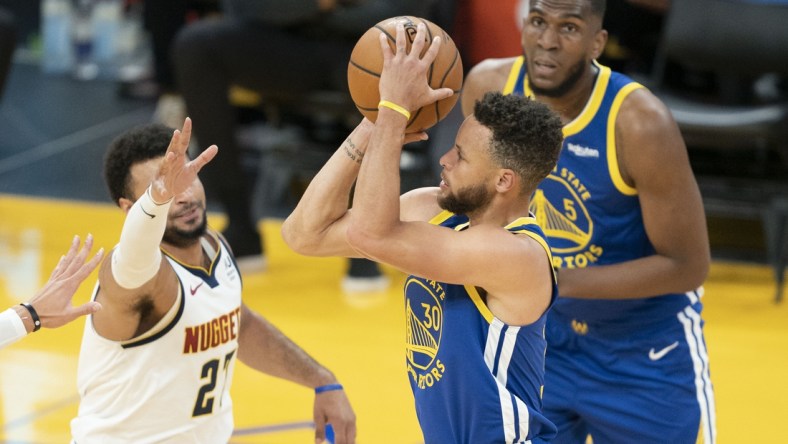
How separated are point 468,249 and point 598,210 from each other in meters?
1.21

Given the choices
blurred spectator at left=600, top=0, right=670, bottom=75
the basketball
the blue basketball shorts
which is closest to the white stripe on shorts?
the blue basketball shorts

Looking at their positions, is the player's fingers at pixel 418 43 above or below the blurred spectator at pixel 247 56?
above

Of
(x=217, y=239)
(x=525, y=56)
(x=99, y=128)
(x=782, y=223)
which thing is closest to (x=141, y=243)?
(x=217, y=239)

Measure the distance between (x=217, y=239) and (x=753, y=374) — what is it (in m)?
3.43

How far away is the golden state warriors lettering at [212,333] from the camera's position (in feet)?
13.3

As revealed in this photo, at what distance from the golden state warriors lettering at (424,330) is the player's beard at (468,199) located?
0.81 feet

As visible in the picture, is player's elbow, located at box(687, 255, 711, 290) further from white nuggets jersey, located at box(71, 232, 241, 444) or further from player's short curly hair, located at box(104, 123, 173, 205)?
→ player's short curly hair, located at box(104, 123, 173, 205)

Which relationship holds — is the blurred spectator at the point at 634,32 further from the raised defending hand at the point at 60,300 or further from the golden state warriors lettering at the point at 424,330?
the raised defending hand at the point at 60,300

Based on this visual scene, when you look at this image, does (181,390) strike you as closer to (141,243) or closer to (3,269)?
(141,243)

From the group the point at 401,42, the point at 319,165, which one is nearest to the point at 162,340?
the point at 401,42

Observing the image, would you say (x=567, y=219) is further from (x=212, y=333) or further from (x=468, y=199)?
(x=212, y=333)

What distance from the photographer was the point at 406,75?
3260 millimetres

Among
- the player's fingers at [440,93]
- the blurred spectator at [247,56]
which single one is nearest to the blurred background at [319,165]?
the blurred spectator at [247,56]

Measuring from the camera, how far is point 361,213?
3.32 m
